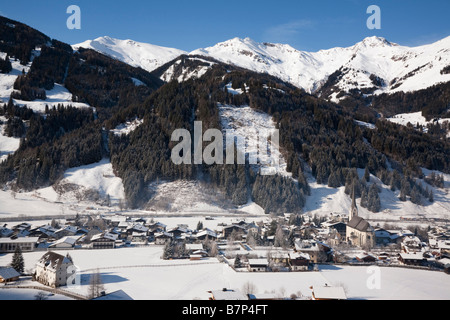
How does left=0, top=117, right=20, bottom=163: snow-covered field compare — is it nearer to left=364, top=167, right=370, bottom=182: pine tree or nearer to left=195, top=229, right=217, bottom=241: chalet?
left=195, top=229, right=217, bottom=241: chalet

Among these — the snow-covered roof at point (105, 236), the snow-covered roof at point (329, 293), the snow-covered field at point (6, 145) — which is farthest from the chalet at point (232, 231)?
the snow-covered field at point (6, 145)

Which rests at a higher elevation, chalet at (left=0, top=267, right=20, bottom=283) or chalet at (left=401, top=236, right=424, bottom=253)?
chalet at (left=0, top=267, right=20, bottom=283)

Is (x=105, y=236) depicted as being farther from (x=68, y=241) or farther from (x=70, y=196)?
(x=70, y=196)

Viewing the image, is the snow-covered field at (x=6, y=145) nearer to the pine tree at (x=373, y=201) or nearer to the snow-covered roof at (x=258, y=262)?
the snow-covered roof at (x=258, y=262)

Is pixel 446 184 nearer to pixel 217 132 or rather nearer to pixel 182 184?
pixel 217 132

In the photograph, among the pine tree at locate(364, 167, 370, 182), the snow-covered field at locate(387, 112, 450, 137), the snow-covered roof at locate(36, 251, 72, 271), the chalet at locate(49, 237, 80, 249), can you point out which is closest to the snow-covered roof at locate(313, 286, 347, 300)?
the snow-covered roof at locate(36, 251, 72, 271)

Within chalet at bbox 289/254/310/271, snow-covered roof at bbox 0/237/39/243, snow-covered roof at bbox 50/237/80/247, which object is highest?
snow-covered roof at bbox 0/237/39/243
